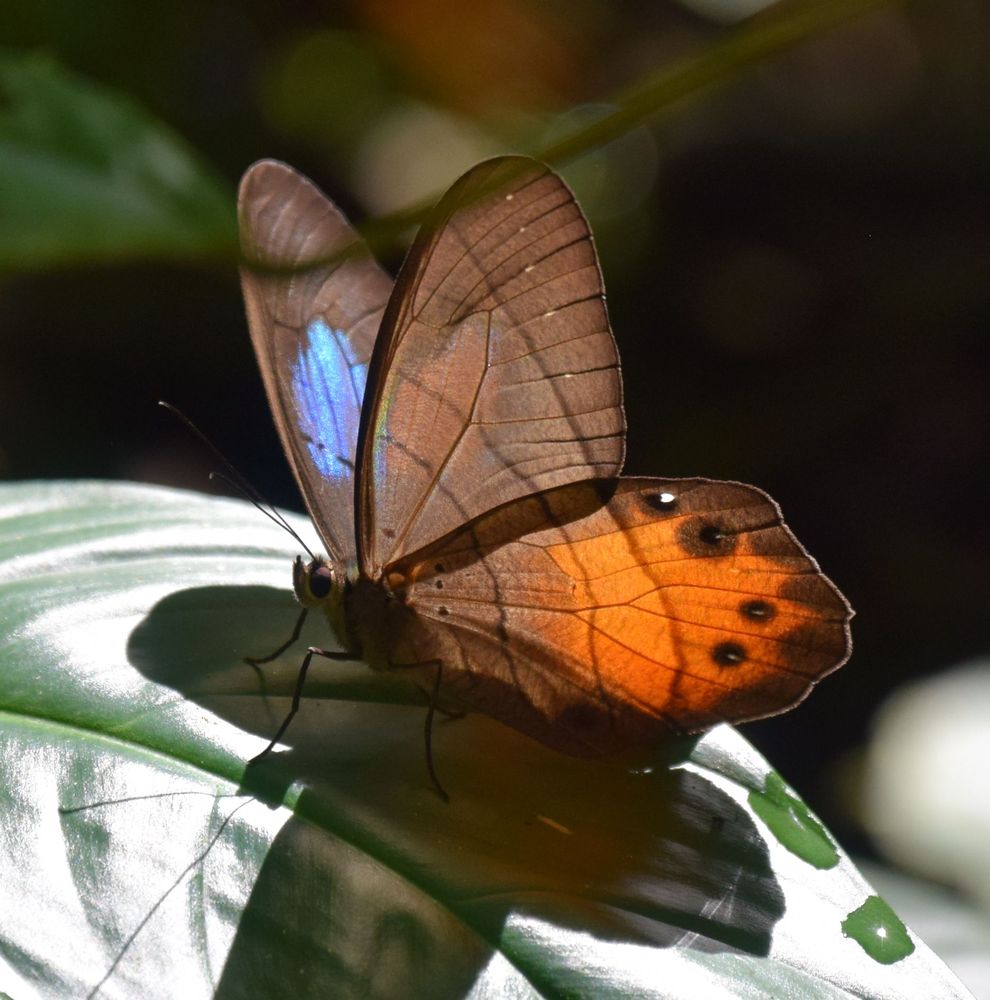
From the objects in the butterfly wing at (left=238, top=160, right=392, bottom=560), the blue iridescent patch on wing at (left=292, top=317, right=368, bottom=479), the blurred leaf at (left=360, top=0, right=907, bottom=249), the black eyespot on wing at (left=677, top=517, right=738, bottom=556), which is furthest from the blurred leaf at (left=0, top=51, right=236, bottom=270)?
the black eyespot on wing at (left=677, top=517, right=738, bottom=556)

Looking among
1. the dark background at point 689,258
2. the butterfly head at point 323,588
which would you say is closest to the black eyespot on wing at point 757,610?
the butterfly head at point 323,588

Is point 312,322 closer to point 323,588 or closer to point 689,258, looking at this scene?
point 323,588

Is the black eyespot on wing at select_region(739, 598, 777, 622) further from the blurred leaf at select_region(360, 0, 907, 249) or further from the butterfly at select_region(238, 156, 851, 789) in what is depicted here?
the blurred leaf at select_region(360, 0, 907, 249)

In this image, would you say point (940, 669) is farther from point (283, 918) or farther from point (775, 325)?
point (283, 918)

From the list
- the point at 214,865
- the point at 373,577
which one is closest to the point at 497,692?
the point at 373,577

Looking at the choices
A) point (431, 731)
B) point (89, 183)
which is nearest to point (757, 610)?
point (431, 731)
